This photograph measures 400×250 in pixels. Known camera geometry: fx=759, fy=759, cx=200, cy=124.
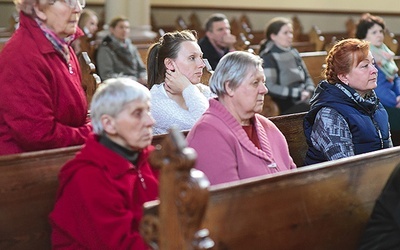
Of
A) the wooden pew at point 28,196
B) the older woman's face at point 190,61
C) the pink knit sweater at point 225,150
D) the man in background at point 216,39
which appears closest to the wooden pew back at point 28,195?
the wooden pew at point 28,196

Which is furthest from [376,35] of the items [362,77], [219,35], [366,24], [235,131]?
[235,131]

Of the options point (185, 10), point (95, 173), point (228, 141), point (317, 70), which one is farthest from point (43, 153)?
point (185, 10)

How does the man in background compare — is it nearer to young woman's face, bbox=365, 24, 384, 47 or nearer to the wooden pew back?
young woman's face, bbox=365, 24, 384, 47

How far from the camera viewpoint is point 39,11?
331 centimetres

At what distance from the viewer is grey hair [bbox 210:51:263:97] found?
333 centimetres

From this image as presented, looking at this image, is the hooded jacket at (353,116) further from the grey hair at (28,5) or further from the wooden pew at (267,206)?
the grey hair at (28,5)

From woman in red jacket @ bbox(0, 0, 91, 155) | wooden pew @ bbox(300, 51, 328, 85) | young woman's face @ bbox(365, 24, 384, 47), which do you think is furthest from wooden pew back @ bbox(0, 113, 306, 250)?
wooden pew @ bbox(300, 51, 328, 85)

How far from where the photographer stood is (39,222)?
10.0 ft

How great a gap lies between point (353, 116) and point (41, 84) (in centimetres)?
157

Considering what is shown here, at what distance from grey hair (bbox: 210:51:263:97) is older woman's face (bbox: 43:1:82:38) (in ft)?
2.25

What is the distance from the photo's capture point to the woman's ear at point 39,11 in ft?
10.8

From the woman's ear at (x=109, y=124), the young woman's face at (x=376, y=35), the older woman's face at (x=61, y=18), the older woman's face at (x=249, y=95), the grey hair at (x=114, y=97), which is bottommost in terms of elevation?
the young woman's face at (x=376, y=35)

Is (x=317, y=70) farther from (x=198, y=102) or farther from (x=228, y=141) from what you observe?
(x=228, y=141)

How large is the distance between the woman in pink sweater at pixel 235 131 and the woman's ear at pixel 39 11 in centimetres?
80
